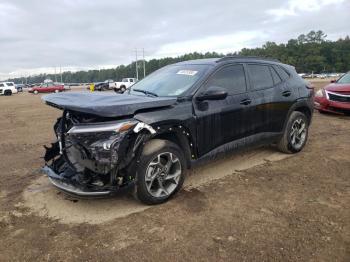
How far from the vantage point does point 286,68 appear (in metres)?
6.66

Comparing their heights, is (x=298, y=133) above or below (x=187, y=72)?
below

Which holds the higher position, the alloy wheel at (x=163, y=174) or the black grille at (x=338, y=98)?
the black grille at (x=338, y=98)

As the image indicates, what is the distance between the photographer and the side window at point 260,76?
5.77 m

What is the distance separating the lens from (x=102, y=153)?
391cm

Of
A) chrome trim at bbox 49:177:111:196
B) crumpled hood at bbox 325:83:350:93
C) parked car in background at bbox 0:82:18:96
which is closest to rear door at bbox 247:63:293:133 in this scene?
chrome trim at bbox 49:177:111:196

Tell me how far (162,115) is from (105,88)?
4725 centimetres

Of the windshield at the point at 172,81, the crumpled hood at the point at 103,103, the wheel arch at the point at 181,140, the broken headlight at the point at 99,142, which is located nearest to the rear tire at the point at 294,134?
the windshield at the point at 172,81

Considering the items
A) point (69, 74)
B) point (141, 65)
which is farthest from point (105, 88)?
point (69, 74)

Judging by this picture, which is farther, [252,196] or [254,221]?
[252,196]

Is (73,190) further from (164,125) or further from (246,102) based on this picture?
(246,102)

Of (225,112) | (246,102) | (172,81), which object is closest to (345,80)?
(246,102)

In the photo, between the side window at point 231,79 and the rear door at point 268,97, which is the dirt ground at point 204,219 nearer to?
the rear door at point 268,97

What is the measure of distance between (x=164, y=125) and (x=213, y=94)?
2.65 ft

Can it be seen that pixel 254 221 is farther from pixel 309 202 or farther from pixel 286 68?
pixel 286 68
